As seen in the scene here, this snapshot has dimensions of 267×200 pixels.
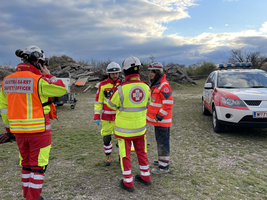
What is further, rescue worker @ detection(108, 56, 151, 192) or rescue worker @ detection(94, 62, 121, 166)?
rescue worker @ detection(94, 62, 121, 166)

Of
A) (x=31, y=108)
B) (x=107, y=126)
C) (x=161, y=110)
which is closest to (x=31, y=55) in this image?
(x=31, y=108)

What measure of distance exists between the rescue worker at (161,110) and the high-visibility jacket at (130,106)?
474 mm

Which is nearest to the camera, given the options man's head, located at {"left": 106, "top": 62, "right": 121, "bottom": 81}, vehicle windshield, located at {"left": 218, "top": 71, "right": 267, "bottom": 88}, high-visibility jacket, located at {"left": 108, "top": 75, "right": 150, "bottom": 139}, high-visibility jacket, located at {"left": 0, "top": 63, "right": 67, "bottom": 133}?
high-visibility jacket, located at {"left": 0, "top": 63, "right": 67, "bottom": 133}

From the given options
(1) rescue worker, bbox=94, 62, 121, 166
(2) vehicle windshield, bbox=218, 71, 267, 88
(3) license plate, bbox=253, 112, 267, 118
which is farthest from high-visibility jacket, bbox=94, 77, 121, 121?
(2) vehicle windshield, bbox=218, 71, 267, 88

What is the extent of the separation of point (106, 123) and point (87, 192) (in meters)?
1.34

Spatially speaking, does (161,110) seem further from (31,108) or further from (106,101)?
(31,108)

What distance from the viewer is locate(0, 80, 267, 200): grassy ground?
9.91 feet

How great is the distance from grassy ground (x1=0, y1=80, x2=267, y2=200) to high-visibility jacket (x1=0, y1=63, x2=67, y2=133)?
1308 millimetres

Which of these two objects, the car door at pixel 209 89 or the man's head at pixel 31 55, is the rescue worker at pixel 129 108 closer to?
the man's head at pixel 31 55

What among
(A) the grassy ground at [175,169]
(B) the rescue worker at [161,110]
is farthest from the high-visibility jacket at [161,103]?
(A) the grassy ground at [175,169]

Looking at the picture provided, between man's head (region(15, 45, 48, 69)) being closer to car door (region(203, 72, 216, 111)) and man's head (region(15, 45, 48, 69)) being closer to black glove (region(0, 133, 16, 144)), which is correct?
black glove (region(0, 133, 16, 144))

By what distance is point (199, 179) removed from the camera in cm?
337

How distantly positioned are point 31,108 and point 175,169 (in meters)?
2.83

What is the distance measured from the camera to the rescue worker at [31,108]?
244 cm
